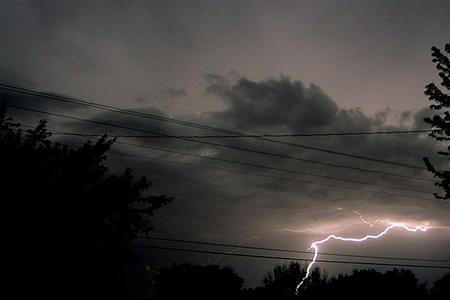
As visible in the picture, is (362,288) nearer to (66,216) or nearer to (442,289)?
(442,289)

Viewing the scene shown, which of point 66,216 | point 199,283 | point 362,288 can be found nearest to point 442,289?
point 362,288

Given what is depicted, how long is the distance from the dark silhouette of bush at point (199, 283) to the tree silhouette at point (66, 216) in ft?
88.1

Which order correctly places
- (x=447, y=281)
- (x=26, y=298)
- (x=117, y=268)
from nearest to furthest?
(x=26, y=298) → (x=117, y=268) → (x=447, y=281)

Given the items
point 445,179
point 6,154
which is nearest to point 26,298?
point 6,154

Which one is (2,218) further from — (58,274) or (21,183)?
(58,274)

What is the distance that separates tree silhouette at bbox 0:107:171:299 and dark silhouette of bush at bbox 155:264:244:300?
2684 centimetres

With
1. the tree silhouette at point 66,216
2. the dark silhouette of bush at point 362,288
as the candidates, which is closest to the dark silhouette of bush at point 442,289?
the dark silhouette of bush at point 362,288

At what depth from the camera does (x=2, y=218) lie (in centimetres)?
854

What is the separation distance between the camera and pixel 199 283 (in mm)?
36500

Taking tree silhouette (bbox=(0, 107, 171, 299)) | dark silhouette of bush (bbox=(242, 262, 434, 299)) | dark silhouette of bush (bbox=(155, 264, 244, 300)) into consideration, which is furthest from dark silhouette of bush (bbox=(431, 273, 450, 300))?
tree silhouette (bbox=(0, 107, 171, 299))

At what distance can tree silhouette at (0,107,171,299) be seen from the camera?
8602 mm

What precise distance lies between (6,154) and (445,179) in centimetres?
1256

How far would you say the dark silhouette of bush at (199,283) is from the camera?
35.8 metres

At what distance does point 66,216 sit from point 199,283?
97.4 ft
